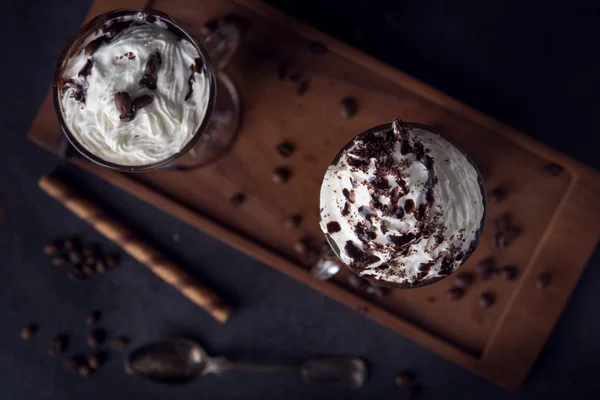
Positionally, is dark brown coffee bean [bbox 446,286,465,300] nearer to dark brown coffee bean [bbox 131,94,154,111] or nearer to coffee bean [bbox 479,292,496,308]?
coffee bean [bbox 479,292,496,308]

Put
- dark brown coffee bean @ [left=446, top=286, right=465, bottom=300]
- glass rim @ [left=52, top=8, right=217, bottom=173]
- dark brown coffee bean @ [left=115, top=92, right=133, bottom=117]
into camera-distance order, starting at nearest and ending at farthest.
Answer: dark brown coffee bean @ [left=115, top=92, right=133, bottom=117], glass rim @ [left=52, top=8, right=217, bottom=173], dark brown coffee bean @ [left=446, top=286, right=465, bottom=300]

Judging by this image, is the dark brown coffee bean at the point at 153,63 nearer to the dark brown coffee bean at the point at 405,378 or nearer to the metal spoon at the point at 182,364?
the metal spoon at the point at 182,364

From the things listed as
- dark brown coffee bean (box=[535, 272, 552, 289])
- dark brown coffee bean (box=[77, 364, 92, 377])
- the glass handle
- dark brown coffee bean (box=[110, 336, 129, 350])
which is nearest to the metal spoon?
dark brown coffee bean (box=[110, 336, 129, 350])

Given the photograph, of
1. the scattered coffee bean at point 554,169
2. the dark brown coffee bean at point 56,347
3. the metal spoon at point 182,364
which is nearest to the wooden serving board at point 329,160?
the scattered coffee bean at point 554,169

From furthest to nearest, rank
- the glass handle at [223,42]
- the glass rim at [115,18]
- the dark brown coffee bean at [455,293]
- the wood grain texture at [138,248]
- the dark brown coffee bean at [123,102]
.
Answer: the wood grain texture at [138,248], the dark brown coffee bean at [455,293], the glass handle at [223,42], the glass rim at [115,18], the dark brown coffee bean at [123,102]

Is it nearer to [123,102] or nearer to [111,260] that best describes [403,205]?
[123,102]

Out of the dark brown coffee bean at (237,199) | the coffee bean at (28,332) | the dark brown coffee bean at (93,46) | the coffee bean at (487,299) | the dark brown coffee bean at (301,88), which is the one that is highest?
the dark brown coffee bean at (301,88)
